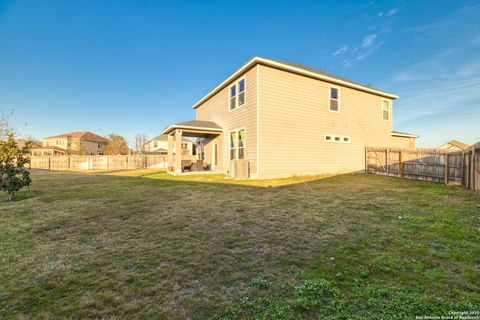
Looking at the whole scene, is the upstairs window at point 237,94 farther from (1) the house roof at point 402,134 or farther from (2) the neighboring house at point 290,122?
(1) the house roof at point 402,134

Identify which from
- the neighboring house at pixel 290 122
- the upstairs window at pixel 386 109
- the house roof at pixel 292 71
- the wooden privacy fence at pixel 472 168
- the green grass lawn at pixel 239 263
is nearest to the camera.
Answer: the green grass lawn at pixel 239 263

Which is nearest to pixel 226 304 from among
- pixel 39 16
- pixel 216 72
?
pixel 39 16

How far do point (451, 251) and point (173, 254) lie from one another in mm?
4146

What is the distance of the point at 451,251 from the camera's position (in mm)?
3020

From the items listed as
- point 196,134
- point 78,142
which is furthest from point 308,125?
point 78,142

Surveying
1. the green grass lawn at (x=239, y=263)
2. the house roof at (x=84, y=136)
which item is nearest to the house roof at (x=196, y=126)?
the green grass lawn at (x=239, y=263)

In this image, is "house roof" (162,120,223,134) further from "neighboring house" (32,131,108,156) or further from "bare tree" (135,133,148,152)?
"bare tree" (135,133,148,152)

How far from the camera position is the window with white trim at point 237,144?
12242mm

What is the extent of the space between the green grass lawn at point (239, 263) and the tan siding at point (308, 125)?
248 inches

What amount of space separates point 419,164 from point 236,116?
10.5 m

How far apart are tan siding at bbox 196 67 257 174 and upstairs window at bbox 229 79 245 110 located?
1.02ft

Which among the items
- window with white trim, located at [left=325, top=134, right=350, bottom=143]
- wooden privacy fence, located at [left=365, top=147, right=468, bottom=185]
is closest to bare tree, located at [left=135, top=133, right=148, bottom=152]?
window with white trim, located at [left=325, top=134, right=350, bottom=143]

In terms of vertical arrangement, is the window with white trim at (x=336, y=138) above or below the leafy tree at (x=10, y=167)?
above

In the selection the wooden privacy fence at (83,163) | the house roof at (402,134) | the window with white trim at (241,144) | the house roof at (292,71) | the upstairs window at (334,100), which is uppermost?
the house roof at (292,71)
